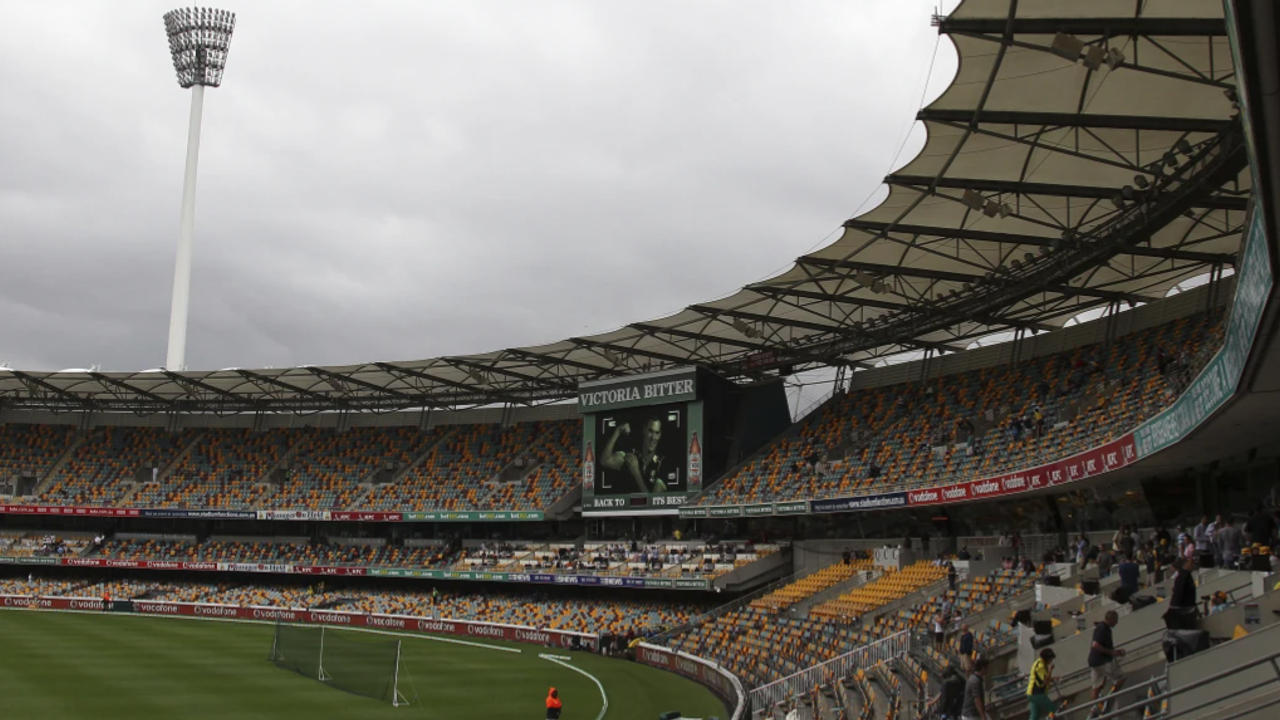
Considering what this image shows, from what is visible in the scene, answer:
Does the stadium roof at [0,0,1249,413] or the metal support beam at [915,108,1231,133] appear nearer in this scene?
the stadium roof at [0,0,1249,413]

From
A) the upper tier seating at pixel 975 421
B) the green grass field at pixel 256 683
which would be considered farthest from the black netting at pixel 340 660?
the upper tier seating at pixel 975 421

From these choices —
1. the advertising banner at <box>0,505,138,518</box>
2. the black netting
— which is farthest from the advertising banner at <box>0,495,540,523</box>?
the black netting

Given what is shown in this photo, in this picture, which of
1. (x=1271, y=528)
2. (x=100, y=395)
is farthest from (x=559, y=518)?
(x=1271, y=528)

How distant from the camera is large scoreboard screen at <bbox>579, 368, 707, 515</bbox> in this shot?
1836 inches

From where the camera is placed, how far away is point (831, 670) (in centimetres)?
2364

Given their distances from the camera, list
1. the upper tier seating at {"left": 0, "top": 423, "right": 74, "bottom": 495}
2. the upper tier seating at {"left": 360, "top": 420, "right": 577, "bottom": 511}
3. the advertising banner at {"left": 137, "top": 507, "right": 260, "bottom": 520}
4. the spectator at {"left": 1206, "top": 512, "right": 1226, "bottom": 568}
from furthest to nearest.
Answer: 1. the upper tier seating at {"left": 0, "top": 423, "right": 74, "bottom": 495}
2. the advertising banner at {"left": 137, "top": 507, "right": 260, "bottom": 520}
3. the upper tier seating at {"left": 360, "top": 420, "right": 577, "bottom": 511}
4. the spectator at {"left": 1206, "top": 512, "right": 1226, "bottom": 568}

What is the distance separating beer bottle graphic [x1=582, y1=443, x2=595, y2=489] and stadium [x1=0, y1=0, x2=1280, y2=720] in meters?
0.57

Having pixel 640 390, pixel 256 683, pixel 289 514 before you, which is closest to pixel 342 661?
pixel 256 683

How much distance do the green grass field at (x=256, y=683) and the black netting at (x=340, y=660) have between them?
60 cm

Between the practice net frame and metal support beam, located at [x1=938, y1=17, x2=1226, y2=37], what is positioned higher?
metal support beam, located at [x1=938, y1=17, x2=1226, y2=37]

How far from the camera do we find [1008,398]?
3888 cm

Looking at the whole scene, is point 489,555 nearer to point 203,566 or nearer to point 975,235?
point 203,566

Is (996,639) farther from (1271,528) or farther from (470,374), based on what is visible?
(470,374)

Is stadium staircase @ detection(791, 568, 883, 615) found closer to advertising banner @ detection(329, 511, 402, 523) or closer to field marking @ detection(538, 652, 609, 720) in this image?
field marking @ detection(538, 652, 609, 720)
